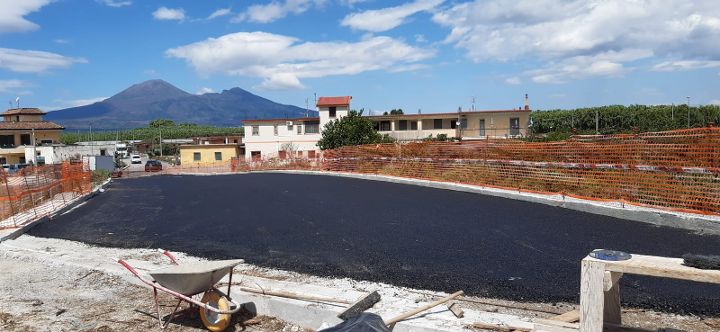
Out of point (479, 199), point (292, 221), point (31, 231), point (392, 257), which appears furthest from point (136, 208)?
point (392, 257)

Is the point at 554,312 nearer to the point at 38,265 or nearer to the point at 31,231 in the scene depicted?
the point at 38,265

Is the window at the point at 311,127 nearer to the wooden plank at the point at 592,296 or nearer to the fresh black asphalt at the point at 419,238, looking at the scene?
the fresh black asphalt at the point at 419,238

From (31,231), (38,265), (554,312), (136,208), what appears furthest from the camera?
(136,208)

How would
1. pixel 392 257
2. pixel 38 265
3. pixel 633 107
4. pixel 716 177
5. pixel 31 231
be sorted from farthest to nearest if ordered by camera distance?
pixel 633 107, pixel 31 231, pixel 716 177, pixel 38 265, pixel 392 257

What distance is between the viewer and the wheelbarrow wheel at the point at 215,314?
19.0ft

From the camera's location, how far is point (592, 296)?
420 cm

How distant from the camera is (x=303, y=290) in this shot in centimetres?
643

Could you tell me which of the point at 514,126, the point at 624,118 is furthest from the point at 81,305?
the point at 624,118

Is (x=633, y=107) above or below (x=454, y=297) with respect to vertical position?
above

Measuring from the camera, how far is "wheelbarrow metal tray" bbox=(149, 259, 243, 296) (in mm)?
5652

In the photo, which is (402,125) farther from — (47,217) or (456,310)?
(456,310)

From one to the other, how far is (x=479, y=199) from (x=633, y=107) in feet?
164

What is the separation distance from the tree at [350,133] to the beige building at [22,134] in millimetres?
44951

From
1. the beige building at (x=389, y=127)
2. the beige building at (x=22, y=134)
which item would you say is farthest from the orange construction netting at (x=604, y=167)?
the beige building at (x=22, y=134)
